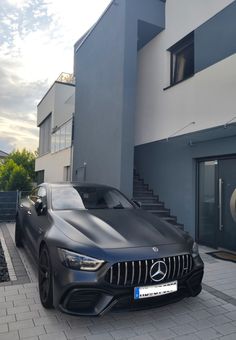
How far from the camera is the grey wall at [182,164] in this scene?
21.8 feet

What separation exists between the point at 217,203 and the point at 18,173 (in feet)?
66.2

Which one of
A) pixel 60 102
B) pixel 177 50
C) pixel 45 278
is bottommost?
pixel 45 278

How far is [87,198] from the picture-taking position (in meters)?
4.44

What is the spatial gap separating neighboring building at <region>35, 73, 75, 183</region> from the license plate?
11.3 meters

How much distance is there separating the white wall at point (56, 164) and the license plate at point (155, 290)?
11402 millimetres

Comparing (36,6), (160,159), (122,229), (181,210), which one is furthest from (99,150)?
(122,229)

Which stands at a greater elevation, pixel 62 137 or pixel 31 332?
pixel 62 137

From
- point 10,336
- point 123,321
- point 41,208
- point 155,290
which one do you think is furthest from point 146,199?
point 10,336

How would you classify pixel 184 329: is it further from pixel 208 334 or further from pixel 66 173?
pixel 66 173

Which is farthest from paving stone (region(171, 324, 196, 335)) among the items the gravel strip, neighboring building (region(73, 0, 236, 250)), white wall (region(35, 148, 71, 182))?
white wall (region(35, 148, 71, 182))

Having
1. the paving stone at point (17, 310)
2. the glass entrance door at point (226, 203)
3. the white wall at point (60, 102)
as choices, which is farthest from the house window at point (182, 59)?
the white wall at point (60, 102)

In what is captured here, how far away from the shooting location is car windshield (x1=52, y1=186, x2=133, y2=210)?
13.7 ft

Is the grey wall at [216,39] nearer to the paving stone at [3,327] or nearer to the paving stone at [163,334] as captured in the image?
the paving stone at [163,334]

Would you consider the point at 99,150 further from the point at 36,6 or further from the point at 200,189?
the point at 36,6
